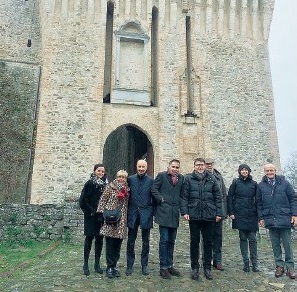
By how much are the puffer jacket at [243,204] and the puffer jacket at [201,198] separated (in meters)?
0.62

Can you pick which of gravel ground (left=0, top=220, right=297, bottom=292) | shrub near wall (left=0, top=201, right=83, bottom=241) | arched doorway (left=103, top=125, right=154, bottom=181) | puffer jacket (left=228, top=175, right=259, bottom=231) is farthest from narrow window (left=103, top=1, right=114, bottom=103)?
puffer jacket (left=228, top=175, right=259, bottom=231)

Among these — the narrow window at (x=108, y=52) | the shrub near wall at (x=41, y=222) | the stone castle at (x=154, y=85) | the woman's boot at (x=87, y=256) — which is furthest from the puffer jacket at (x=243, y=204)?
the narrow window at (x=108, y=52)

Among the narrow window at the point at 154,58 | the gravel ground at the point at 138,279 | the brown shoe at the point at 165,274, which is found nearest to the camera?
the gravel ground at the point at 138,279

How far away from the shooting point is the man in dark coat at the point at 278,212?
6.10 meters

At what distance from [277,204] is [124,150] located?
14.0 metres

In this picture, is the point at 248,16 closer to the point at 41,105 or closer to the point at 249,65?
the point at 249,65

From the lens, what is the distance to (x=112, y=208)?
5.86 metres

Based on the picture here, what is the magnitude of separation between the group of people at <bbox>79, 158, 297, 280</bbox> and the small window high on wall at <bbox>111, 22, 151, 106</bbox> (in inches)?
372

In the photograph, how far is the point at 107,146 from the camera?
1922cm

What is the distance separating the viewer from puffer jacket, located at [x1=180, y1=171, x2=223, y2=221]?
19.2 ft

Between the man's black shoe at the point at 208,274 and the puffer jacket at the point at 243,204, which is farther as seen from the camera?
the puffer jacket at the point at 243,204

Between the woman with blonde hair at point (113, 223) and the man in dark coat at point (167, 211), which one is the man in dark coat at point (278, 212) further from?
the woman with blonde hair at point (113, 223)

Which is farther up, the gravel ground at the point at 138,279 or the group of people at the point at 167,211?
the group of people at the point at 167,211

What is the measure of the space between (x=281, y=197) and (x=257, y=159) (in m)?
9.61
